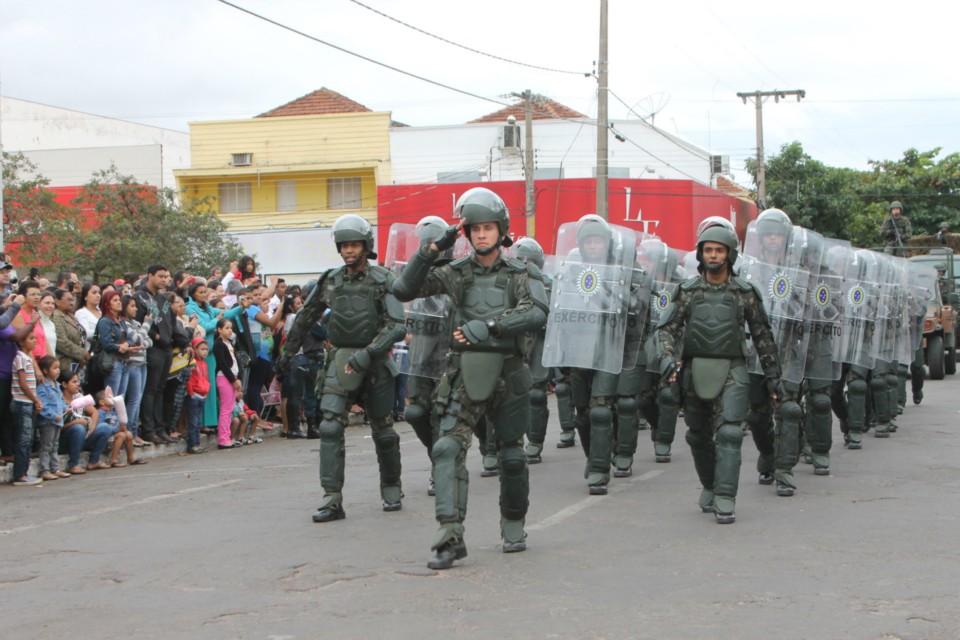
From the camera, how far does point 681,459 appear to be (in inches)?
441

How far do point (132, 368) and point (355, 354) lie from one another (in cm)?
530

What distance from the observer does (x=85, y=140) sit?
50875mm

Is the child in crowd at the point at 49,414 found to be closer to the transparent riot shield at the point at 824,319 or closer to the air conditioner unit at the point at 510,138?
the transparent riot shield at the point at 824,319

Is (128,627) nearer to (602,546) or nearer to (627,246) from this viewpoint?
(602,546)

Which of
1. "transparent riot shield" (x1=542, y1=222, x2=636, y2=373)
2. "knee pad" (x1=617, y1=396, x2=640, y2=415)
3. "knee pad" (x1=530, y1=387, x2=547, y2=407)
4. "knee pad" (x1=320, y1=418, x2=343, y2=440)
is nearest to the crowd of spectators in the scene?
"knee pad" (x1=320, y1=418, x2=343, y2=440)

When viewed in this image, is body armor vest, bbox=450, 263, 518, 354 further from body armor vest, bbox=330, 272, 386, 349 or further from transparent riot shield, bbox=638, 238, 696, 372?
transparent riot shield, bbox=638, 238, 696, 372

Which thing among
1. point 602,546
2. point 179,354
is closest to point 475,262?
point 602,546

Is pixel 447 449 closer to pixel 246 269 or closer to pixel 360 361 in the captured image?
pixel 360 361

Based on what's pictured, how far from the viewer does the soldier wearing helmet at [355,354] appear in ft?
26.3

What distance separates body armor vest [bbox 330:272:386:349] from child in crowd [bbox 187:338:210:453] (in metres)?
5.52

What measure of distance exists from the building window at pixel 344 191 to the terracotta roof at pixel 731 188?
20.0 m

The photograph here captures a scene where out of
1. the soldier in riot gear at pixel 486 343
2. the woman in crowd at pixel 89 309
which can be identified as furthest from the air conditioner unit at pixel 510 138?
the soldier in riot gear at pixel 486 343

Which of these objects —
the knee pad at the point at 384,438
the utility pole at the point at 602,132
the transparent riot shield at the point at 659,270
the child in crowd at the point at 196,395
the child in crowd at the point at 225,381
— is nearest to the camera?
the knee pad at the point at 384,438

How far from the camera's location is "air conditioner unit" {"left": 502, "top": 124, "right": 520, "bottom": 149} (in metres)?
43.3
